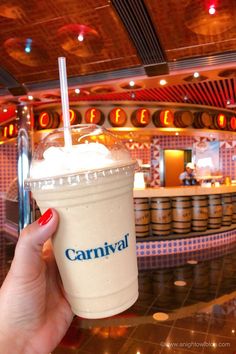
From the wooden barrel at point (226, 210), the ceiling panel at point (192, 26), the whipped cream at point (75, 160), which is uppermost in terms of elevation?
the ceiling panel at point (192, 26)

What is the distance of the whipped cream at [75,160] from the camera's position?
0.85m

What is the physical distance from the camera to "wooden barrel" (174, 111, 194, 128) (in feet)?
27.4

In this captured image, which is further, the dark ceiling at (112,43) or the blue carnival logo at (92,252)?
the dark ceiling at (112,43)

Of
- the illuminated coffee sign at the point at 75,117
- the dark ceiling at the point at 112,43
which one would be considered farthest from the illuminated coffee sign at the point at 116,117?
the dark ceiling at the point at 112,43

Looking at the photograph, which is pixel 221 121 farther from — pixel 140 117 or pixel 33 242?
pixel 33 242

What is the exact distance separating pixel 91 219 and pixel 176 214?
524 centimetres

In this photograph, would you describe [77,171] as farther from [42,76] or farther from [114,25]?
[42,76]

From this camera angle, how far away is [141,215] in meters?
5.64

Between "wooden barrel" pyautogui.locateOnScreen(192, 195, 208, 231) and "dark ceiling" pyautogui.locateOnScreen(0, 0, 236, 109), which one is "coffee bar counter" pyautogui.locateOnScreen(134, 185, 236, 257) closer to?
"wooden barrel" pyautogui.locateOnScreen(192, 195, 208, 231)

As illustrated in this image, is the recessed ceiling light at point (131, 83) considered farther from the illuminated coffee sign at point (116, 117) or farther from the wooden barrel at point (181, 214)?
the illuminated coffee sign at point (116, 117)

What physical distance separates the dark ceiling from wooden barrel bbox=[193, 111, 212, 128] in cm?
393

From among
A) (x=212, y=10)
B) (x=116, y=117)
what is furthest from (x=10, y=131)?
(x=212, y=10)

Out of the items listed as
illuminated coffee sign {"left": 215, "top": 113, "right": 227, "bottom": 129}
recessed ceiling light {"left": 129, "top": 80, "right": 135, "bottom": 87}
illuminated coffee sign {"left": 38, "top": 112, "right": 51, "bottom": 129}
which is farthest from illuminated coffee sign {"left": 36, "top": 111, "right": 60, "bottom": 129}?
illuminated coffee sign {"left": 215, "top": 113, "right": 227, "bottom": 129}

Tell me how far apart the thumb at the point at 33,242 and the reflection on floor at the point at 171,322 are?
1960 millimetres
